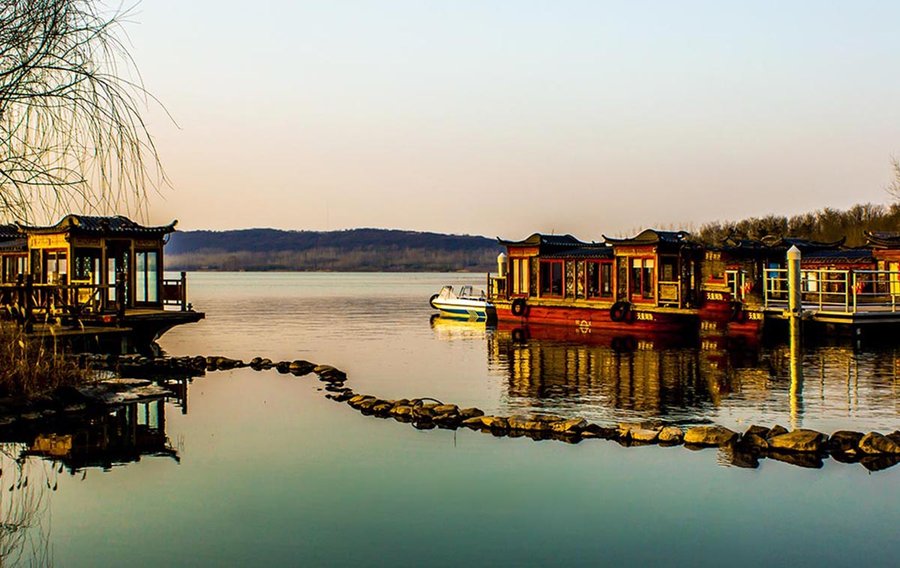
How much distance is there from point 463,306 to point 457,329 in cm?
646

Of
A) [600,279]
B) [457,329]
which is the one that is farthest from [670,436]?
[457,329]

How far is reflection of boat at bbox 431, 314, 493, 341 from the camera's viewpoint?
126ft

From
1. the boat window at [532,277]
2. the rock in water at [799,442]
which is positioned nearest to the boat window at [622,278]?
the boat window at [532,277]

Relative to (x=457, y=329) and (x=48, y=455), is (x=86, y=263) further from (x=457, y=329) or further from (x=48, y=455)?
(x=457, y=329)

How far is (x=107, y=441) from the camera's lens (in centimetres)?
1409

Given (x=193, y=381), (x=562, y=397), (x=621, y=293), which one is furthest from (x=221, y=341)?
(x=562, y=397)

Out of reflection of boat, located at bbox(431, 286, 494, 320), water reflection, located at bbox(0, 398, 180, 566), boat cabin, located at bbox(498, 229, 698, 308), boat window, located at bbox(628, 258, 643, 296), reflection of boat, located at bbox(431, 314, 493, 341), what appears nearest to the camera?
water reflection, located at bbox(0, 398, 180, 566)

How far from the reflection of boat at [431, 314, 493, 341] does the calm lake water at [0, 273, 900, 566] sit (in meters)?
17.2

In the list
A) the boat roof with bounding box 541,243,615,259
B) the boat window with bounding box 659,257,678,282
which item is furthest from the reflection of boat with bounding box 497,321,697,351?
the boat roof with bounding box 541,243,615,259

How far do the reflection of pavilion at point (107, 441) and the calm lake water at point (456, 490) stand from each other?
0.13m

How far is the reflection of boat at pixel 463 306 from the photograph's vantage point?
4850cm

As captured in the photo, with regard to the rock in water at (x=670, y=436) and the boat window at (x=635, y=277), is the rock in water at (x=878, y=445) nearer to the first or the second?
the rock in water at (x=670, y=436)

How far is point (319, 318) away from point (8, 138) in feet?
144

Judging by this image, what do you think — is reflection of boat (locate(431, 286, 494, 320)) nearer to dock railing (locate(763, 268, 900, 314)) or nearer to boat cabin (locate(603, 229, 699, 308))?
boat cabin (locate(603, 229, 699, 308))
